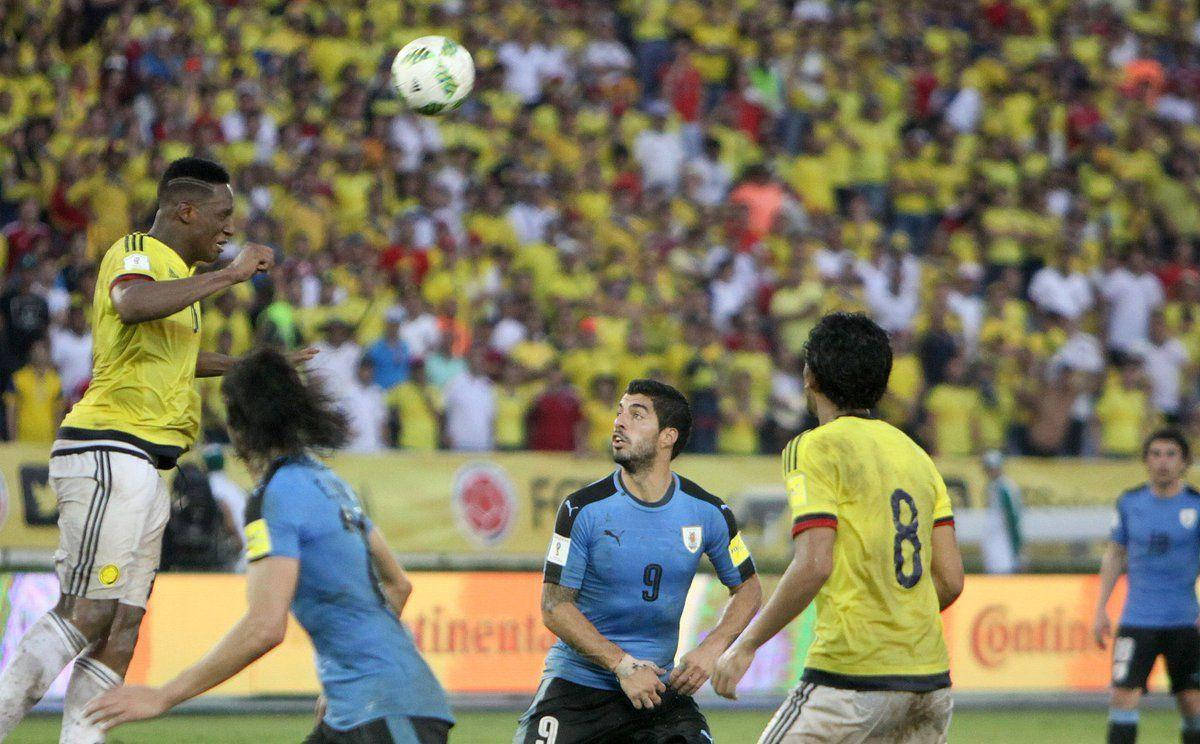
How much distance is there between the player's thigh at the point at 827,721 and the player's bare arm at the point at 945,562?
51 cm

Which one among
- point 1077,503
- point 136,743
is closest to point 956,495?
point 1077,503

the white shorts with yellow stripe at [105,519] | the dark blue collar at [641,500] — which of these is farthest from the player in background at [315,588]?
the dark blue collar at [641,500]

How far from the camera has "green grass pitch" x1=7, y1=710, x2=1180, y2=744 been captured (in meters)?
10.7

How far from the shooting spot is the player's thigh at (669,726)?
6500mm

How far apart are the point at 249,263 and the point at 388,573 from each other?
174cm

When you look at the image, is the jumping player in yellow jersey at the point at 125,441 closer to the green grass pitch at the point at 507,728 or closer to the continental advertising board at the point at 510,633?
the green grass pitch at the point at 507,728

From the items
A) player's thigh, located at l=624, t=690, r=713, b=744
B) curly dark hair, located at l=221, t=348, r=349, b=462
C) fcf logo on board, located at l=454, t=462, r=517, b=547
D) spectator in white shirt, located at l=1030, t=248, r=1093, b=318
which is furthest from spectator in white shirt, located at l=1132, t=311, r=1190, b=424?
curly dark hair, located at l=221, t=348, r=349, b=462

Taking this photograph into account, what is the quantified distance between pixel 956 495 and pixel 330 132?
24.4 ft

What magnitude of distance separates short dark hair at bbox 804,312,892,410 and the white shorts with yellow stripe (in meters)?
2.72

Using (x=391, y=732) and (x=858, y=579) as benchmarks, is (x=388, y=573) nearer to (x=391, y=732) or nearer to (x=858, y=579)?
(x=391, y=732)

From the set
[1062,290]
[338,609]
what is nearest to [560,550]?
[338,609]

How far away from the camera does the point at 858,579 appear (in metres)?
5.41

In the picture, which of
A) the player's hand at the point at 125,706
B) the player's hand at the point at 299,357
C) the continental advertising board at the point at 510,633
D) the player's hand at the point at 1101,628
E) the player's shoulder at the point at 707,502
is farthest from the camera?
the continental advertising board at the point at 510,633

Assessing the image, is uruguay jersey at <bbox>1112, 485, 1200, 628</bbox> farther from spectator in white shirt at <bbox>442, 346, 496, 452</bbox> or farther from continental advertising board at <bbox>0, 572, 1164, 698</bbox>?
spectator in white shirt at <bbox>442, 346, 496, 452</bbox>
